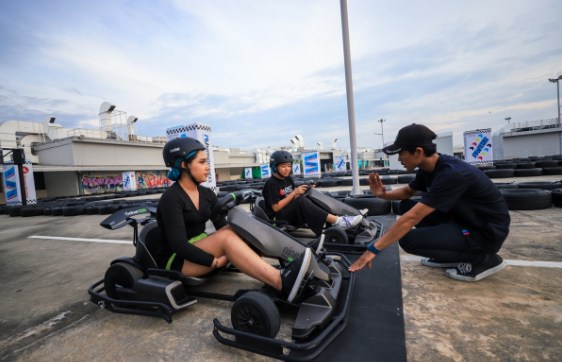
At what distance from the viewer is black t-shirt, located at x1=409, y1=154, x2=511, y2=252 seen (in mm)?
1879

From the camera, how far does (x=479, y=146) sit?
13633 mm

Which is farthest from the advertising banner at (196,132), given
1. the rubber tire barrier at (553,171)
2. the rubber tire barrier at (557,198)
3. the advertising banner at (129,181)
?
the advertising banner at (129,181)

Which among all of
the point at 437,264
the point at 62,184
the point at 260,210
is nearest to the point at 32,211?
the point at 260,210

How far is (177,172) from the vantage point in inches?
85.7

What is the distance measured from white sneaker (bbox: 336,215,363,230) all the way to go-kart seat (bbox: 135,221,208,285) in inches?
66.8

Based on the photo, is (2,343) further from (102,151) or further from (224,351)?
(102,151)

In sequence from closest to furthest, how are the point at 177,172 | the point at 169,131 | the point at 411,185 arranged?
the point at 177,172 < the point at 411,185 < the point at 169,131

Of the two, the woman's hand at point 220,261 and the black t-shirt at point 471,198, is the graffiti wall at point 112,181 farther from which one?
the black t-shirt at point 471,198

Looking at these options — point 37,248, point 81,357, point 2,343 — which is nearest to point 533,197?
point 81,357

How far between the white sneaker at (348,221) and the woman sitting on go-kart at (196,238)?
4.85ft

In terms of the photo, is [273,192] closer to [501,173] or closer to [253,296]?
[253,296]

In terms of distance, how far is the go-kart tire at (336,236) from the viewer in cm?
309

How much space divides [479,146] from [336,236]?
14.2 meters

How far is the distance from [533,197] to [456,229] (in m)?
3.72
